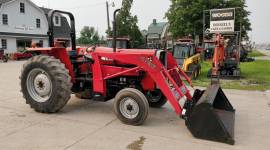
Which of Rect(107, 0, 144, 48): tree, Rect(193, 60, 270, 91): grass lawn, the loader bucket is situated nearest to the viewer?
the loader bucket

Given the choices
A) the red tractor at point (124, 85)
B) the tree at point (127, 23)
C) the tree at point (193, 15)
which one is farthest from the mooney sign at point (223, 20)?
the tree at point (193, 15)

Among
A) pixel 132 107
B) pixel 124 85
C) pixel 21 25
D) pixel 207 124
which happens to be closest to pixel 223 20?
pixel 124 85

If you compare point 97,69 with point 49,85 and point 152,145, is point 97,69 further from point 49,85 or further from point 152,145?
point 152,145

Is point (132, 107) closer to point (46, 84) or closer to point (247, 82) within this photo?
point (46, 84)

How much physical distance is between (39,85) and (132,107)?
218 cm

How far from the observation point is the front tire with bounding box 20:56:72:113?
5.32 meters

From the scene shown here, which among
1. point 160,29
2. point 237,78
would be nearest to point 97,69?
point 237,78

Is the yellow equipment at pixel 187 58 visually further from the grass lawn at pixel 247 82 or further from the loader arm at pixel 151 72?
the loader arm at pixel 151 72

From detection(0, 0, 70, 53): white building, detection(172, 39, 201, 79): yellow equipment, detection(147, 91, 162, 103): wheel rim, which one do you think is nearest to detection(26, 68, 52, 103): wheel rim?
detection(147, 91, 162, 103): wheel rim

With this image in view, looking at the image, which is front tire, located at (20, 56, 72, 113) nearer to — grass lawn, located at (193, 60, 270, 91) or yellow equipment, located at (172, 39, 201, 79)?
grass lawn, located at (193, 60, 270, 91)

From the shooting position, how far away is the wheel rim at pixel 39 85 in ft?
18.4

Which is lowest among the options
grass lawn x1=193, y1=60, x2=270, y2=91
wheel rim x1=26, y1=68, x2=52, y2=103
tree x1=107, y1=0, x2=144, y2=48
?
grass lawn x1=193, y1=60, x2=270, y2=91

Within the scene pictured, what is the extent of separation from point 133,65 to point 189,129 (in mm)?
1726

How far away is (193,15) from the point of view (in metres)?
30.8
